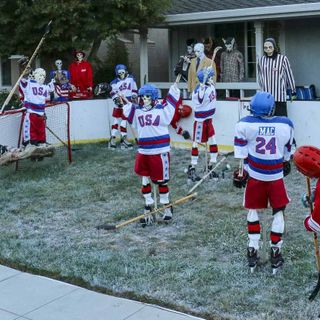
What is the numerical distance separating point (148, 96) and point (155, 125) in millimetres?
368

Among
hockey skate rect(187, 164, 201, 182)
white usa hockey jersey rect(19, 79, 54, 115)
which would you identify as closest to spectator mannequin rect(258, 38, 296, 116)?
hockey skate rect(187, 164, 201, 182)

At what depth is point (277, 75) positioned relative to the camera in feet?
36.2

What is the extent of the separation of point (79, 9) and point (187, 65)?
2.78 m

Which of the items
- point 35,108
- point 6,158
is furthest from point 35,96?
point 6,158

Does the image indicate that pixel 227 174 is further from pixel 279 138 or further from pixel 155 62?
pixel 155 62

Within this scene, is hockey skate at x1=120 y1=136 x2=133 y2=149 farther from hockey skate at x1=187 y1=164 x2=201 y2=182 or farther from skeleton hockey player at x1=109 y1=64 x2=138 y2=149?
hockey skate at x1=187 y1=164 x2=201 y2=182

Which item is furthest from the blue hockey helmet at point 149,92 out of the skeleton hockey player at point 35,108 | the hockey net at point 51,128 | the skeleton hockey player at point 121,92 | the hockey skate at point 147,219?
the skeleton hockey player at point 121,92

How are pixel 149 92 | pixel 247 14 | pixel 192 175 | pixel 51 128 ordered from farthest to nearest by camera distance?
pixel 247 14
pixel 51 128
pixel 192 175
pixel 149 92

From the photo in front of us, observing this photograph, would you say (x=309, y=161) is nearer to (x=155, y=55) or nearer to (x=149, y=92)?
(x=149, y=92)

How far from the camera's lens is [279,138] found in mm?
5852

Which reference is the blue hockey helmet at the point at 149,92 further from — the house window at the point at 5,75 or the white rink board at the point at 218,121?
the house window at the point at 5,75

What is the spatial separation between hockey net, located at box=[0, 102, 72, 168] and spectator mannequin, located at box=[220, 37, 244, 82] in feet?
12.4

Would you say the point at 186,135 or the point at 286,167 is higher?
the point at 286,167

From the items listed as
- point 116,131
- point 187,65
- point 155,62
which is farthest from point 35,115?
point 155,62
